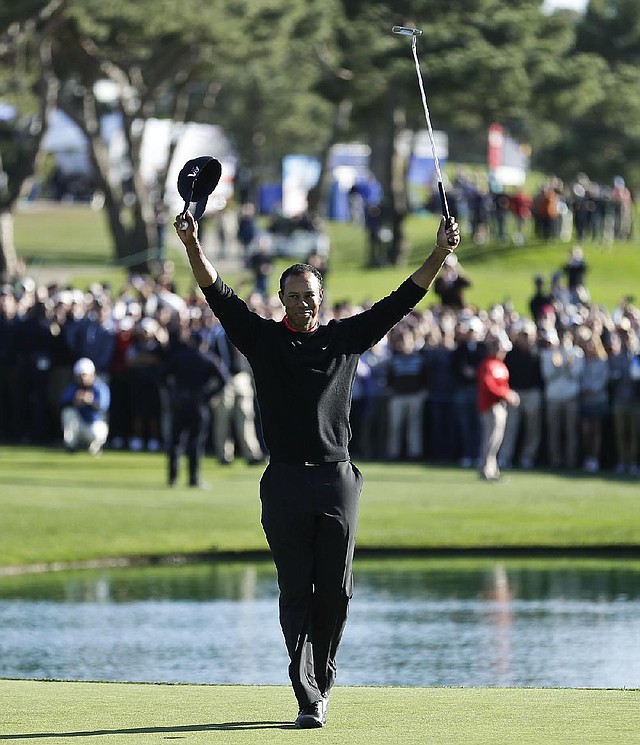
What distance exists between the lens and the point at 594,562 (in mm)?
17734

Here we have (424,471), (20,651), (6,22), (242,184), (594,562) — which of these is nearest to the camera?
(20,651)

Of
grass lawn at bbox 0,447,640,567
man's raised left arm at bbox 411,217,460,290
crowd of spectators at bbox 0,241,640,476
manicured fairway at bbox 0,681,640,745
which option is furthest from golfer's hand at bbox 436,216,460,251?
crowd of spectators at bbox 0,241,640,476

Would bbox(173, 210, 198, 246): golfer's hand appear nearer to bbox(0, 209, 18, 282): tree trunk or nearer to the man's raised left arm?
the man's raised left arm

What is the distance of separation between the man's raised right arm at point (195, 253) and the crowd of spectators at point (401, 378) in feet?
50.4

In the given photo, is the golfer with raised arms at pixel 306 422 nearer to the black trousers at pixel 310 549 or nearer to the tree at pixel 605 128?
the black trousers at pixel 310 549

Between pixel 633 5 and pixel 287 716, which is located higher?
pixel 633 5

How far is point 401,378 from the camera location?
1064 inches

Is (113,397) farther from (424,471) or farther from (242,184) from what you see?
(242,184)

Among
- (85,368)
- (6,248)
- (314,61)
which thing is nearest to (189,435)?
(85,368)

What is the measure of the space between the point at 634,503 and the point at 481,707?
13.2 meters

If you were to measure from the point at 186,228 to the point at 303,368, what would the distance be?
785 mm

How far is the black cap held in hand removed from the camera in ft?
26.9

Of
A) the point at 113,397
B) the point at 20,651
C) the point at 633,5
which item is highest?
the point at 633,5

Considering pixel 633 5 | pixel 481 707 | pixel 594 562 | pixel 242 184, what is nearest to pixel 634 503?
pixel 594 562
